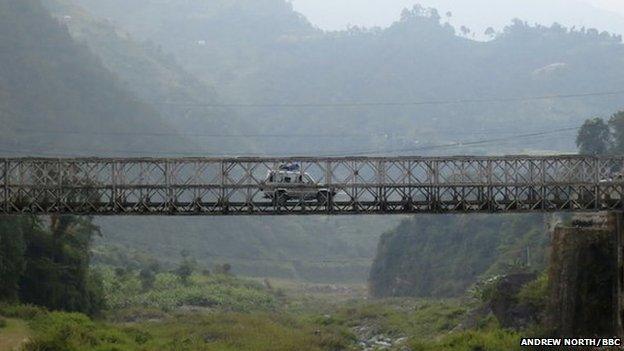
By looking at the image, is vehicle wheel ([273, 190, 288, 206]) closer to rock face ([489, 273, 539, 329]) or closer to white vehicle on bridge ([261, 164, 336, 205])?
white vehicle on bridge ([261, 164, 336, 205])

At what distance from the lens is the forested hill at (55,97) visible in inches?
5408

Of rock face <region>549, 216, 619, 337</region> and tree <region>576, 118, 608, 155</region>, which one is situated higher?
tree <region>576, 118, 608, 155</region>

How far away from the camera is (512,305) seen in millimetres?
60312

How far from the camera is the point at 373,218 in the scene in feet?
622

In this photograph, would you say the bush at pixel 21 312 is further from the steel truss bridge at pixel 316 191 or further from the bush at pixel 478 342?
the bush at pixel 478 342

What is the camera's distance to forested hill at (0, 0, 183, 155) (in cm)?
13738

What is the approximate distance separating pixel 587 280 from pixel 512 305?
47.8 feet

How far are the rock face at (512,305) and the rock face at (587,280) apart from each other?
31.0 feet

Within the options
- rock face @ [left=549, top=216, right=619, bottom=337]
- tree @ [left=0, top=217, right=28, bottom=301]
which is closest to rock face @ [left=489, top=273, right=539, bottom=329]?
rock face @ [left=549, top=216, right=619, bottom=337]

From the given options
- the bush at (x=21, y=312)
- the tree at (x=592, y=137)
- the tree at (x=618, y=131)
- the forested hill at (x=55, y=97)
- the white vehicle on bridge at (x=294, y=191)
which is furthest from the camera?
the forested hill at (x=55, y=97)

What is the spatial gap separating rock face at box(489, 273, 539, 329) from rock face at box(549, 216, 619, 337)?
945cm

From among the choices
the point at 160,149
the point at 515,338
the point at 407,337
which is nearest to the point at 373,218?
the point at 160,149

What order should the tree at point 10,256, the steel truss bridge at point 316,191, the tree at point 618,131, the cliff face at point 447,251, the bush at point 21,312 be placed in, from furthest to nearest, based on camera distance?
the cliff face at point 447,251
the tree at point 618,131
the tree at point 10,256
the bush at point 21,312
the steel truss bridge at point 316,191

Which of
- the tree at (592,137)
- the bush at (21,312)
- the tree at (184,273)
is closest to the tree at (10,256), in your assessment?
the bush at (21,312)
